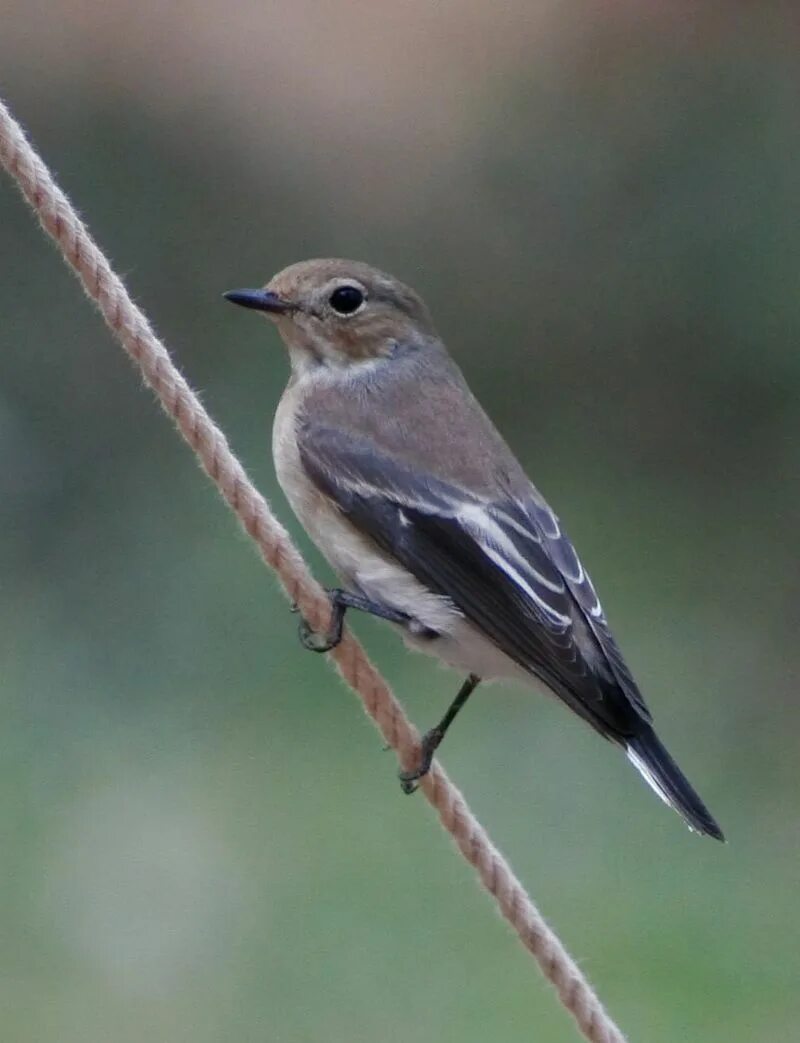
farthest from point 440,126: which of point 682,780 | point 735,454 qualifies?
point 682,780

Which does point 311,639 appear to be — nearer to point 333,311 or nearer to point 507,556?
point 507,556

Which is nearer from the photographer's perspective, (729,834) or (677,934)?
(677,934)

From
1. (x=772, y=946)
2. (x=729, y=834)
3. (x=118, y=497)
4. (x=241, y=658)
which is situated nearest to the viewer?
(x=772, y=946)

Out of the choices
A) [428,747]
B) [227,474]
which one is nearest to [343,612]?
[428,747]

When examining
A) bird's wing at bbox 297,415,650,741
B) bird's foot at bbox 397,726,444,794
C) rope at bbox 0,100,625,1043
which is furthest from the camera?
bird's wing at bbox 297,415,650,741

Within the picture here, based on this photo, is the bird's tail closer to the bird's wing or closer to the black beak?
the bird's wing

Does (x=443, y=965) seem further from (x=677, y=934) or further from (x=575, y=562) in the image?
(x=575, y=562)

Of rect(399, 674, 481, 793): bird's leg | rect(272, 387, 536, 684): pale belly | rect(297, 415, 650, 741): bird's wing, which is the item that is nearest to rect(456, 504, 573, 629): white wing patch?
rect(297, 415, 650, 741): bird's wing
